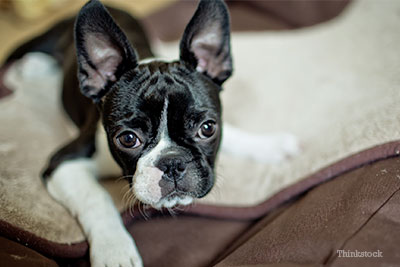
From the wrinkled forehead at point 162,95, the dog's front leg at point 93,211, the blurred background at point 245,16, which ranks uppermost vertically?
the wrinkled forehead at point 162,95

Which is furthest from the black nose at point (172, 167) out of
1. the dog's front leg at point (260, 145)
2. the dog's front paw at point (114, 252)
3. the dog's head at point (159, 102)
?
the dog's front leg at point (260, 145)

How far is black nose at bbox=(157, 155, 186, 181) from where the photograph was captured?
6.42ft

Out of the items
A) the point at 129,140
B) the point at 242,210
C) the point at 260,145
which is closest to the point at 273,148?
the point at 260,145

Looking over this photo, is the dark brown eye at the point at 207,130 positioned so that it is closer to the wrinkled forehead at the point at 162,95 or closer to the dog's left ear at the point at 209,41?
the wrinkled forehead at the point at 162,95

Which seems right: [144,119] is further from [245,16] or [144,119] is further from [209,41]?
[245,16]

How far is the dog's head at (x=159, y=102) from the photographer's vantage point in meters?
2.00

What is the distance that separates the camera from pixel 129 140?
2113mm

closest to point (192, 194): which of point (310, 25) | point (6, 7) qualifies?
point (310, 25)

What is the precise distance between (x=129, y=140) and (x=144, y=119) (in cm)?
15

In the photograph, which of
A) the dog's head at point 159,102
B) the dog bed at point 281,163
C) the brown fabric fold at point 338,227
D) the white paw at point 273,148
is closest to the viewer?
the brown fabric fold at point 338,227

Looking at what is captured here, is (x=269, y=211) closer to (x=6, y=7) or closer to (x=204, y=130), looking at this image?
(x=204, y=130)

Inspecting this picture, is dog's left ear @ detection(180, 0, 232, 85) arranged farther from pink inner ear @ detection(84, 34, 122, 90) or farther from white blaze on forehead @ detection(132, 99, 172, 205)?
white blaze on forehead @ detection(132, 99, 172, 205)

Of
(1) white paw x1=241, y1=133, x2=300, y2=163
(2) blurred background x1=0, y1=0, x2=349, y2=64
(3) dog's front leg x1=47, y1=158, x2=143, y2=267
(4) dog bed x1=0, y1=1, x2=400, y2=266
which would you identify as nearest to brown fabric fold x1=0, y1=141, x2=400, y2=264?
(4) dog bed x1=0, y1=1, x2=400, y2=266

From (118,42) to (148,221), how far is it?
3.88 ft
